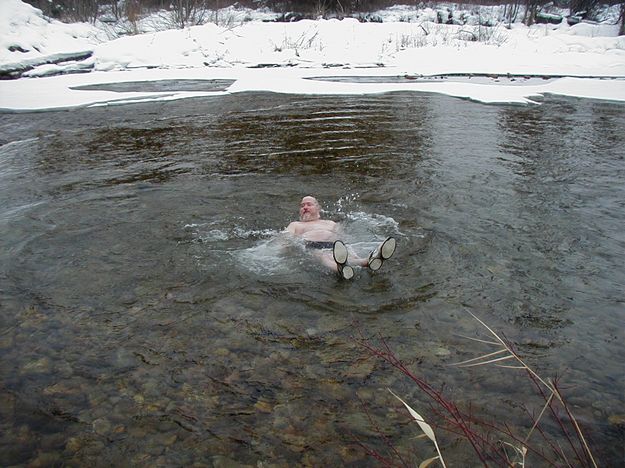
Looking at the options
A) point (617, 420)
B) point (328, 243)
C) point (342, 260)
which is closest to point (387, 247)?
point (342, 260)

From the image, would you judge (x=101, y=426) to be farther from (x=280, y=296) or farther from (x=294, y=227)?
(x=294, y=227)

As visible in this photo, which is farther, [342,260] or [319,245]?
[319,245]

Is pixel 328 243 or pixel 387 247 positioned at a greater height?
pixel 387 247

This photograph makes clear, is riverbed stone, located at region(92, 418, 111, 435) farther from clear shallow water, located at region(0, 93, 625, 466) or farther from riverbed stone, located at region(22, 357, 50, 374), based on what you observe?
riverbed stone, located at region(22, 357, 50, 374)

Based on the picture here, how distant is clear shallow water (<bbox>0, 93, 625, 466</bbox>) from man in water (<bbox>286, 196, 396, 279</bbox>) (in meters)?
0.15

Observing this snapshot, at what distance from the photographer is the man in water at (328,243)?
411 cm

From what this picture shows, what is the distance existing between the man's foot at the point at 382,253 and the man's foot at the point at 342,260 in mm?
200

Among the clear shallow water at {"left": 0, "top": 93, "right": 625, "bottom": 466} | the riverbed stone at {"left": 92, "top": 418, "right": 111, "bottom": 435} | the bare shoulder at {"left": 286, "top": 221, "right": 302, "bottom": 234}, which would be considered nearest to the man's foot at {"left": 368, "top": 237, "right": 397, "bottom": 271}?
the clear shallow water at {"left": 0, "top": 93, "right": 625, "bottom": 466}

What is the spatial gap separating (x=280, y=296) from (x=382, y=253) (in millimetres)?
964

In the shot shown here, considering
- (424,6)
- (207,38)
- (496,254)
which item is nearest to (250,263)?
(496,254)

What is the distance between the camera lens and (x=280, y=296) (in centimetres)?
407

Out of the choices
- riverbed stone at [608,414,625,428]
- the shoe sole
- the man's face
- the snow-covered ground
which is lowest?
riverbed stone at [608,414,625,428]

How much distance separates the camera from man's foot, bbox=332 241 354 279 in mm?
4047

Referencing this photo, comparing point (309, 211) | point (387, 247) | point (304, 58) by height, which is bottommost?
point (309, 211)
